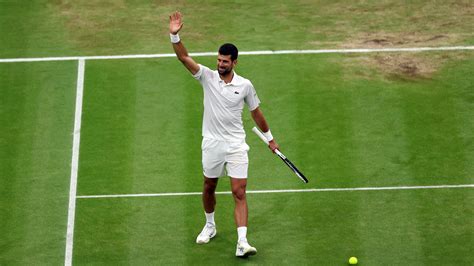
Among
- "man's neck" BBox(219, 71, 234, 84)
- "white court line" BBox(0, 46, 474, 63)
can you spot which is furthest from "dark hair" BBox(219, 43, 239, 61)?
"white court line" BBox(0, 46, 474, 63)

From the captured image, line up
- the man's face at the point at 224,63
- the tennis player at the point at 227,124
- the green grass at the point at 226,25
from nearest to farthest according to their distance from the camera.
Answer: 1. the man's face at the point at 224,63
2. the tennis player at the point at 227,124
3. the green grass at the point at 226,25

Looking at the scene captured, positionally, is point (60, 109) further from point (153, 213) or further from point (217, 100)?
point (217, 100)

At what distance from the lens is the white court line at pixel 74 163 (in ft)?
64.9

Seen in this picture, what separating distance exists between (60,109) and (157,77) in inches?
76.5

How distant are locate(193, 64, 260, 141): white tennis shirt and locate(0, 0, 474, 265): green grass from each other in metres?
1.80

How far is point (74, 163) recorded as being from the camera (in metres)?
22.0

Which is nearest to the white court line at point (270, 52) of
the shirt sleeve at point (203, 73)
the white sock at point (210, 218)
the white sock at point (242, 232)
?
the white sock at point (210, 218)

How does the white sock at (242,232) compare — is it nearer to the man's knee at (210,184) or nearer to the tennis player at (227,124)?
the tennis player at (227,124)

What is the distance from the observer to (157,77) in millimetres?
24469

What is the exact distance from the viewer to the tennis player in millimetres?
18844

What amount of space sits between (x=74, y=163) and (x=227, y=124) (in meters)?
3.98

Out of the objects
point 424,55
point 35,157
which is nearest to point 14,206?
point 35,157

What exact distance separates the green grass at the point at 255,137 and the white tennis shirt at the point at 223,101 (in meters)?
1.80

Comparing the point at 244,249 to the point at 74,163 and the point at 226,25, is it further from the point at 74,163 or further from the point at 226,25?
the point at 226,25
